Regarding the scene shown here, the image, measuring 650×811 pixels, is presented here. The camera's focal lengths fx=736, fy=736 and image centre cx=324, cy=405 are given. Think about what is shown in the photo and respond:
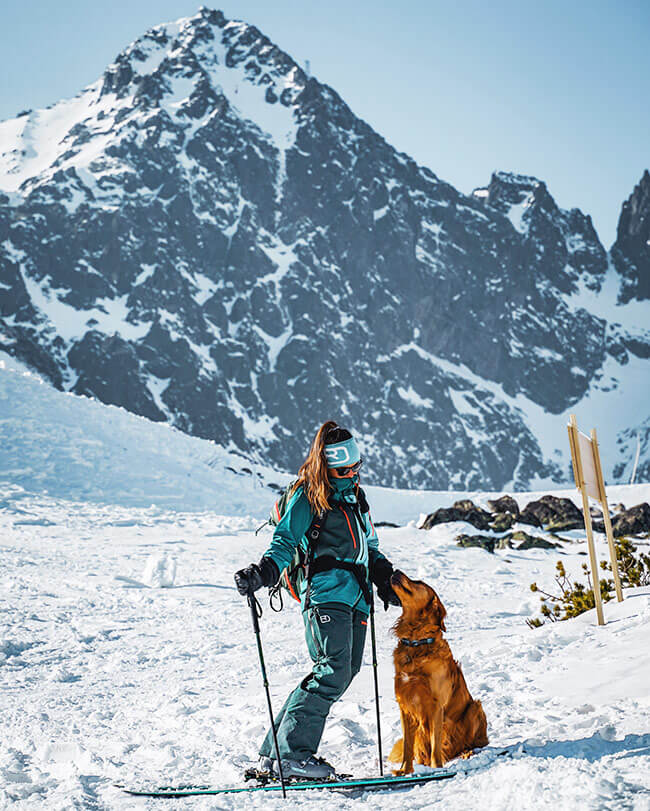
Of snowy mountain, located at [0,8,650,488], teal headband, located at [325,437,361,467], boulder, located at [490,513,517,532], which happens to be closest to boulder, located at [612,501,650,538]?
boulder, located at [490,513,517,532]

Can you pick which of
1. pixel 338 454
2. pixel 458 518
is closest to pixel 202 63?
pixel 458 518

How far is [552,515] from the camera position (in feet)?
55.4

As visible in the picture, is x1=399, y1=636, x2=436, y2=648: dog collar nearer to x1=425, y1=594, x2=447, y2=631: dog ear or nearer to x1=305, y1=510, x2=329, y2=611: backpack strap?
x1=425, y1=594, x2=447, y2=631: dog ear

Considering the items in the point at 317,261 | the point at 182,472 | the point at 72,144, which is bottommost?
the point at 182,472

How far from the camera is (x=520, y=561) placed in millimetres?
11953

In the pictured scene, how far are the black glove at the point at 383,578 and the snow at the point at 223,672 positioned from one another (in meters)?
0.76

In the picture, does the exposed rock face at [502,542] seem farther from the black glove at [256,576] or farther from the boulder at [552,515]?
the black glove at [256,576]

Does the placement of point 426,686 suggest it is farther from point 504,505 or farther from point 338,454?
point 504,505

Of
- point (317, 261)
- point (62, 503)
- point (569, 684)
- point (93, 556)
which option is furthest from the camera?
point (317, 261)

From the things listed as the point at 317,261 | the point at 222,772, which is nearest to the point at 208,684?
the point at 222,772

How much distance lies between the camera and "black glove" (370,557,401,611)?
11.3ft

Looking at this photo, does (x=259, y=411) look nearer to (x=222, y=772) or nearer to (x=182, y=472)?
(x=182, y=472)

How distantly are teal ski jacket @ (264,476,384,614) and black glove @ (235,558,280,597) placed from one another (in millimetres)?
53

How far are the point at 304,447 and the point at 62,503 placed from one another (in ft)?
377
